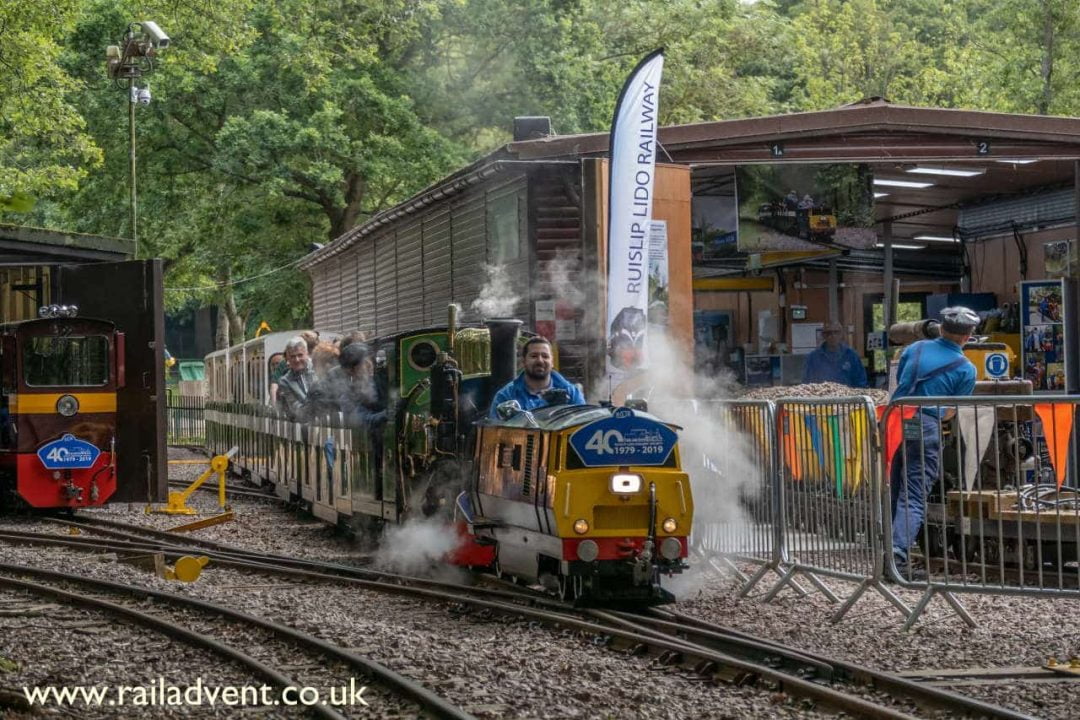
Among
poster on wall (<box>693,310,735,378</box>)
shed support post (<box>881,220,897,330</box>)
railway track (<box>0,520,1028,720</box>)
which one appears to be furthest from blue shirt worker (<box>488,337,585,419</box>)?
poster on wall (<box>693,310,735,378</box>)

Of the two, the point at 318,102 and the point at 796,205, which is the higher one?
the point at 318,102

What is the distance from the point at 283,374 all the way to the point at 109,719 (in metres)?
11.8

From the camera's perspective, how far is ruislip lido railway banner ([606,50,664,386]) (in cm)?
1627

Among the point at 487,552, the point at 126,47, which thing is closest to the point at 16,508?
the point at 126,47

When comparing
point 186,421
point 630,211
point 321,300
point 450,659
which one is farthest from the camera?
point 186,421

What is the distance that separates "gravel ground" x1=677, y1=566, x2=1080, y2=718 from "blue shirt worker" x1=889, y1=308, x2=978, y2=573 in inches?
23.1

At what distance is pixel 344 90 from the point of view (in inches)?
1489

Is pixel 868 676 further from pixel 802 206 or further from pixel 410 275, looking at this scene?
pixel 410 275

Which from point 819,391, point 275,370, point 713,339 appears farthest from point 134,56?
point 819,391

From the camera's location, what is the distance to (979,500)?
922cm

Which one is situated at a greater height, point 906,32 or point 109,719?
point 906,32

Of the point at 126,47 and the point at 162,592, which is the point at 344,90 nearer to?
the point at 126,47

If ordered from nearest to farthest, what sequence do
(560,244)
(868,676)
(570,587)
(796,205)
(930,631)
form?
1. (868,676)
2. (930,631)
3. (570,587)
4. (560,244)
5. (796,205)
